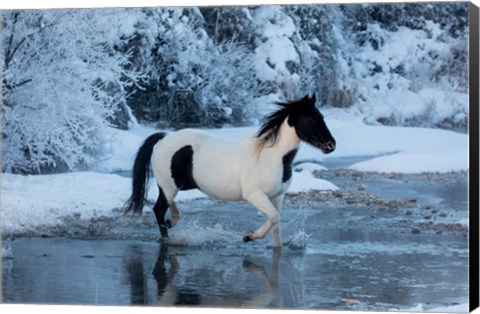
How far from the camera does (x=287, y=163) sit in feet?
29.3

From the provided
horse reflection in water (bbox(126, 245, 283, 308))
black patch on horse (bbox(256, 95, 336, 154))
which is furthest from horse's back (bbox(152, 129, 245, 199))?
horse reflection in water (bbox(126, 245, 283, 308))

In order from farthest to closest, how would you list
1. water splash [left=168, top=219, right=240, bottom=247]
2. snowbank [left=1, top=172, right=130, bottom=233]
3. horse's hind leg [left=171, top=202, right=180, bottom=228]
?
1. snowbank [left=1, top=172, right=130, bottom=233]
2. horse's hind leg [left=171, top=202, right=180, bottom=228]
3. water splash [left=168, top=219, right=240, bottom=247]

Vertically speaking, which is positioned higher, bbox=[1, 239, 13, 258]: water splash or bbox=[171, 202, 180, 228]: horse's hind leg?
bbox=[171, 202, 180, 228]: horse's hind leg

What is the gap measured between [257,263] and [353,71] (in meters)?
1.47

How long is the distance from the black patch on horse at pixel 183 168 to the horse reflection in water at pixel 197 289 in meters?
0.52

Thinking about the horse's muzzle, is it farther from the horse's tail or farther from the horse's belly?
the horse's tail

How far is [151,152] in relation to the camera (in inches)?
366

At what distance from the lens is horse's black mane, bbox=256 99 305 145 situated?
8.89 meters

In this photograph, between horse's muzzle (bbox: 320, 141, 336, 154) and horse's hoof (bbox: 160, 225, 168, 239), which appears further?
horse's hoof (bbox: 160, 225, 168, 239)

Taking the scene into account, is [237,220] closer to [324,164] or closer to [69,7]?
[324,164]

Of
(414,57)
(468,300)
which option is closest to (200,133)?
(414,57)

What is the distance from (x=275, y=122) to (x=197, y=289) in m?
1.26

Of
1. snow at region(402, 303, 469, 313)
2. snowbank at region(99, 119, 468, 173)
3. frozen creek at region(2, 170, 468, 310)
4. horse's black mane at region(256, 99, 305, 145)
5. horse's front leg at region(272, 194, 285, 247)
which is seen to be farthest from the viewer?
horse's front leg at region(272, 194, 285, 247)

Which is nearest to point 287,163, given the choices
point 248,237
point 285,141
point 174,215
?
point 285,141
